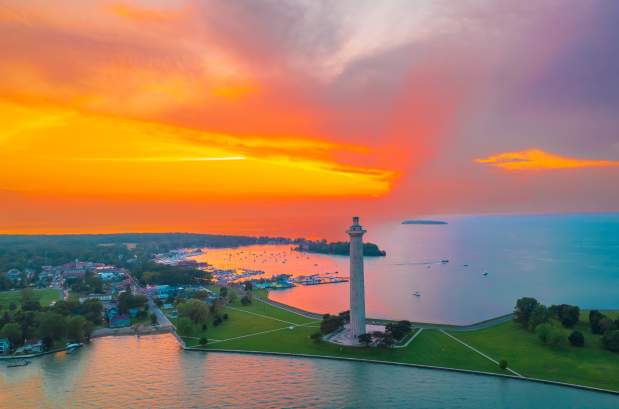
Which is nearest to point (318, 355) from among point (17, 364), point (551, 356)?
point (551, 356)

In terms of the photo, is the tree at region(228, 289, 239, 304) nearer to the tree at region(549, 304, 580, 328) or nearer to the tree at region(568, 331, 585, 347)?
the tree at region(549, 304, 580, 328)

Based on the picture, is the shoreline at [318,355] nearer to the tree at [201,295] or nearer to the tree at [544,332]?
the tree at [544,332]

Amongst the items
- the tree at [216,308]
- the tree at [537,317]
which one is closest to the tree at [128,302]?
the tree at [216,308]

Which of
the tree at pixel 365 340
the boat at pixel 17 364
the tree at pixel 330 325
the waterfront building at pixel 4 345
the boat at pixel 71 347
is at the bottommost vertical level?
the boat at pixel 17 364

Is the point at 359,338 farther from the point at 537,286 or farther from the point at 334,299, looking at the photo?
the point at 537,286

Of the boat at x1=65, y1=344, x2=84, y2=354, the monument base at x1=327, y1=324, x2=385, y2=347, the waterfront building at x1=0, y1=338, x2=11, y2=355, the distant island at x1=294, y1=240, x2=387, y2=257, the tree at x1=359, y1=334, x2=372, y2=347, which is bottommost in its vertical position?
the boat at x1=65, y1=344, x2=84, y2=354

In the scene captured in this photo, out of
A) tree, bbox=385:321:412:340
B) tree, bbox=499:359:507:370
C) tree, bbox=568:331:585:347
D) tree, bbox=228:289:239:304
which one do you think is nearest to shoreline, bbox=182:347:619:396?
tree, bbox=499:359:507:370
